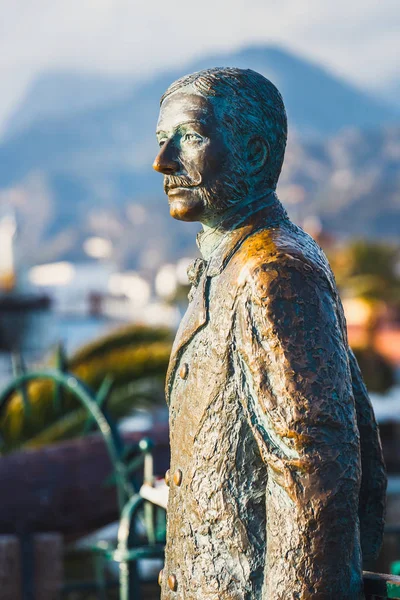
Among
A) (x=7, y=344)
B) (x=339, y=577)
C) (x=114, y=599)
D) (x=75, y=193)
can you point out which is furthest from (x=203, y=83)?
(x=75, y=193)

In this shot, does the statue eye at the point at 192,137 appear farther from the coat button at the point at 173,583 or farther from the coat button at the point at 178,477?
the coat button at the point at 173,583

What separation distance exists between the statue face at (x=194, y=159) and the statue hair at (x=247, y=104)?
0.03m

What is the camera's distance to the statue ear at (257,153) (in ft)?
8.11

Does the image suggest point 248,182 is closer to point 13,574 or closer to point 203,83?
point 203,83

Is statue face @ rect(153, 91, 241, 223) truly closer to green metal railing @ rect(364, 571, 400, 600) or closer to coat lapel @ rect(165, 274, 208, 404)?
coat lapel @ rect(165, 274, 208, 404)

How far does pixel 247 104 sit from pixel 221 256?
1.19ft

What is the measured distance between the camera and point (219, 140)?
245cm

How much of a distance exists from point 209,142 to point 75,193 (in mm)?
196342

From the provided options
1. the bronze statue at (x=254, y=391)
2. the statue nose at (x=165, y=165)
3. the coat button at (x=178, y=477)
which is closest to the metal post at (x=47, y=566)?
the bronze statue at (x=254, y=391)

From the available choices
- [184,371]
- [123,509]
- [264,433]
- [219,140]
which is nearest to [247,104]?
[219,140]

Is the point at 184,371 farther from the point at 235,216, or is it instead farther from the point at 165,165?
the point at 165,165

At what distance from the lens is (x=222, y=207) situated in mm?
2500

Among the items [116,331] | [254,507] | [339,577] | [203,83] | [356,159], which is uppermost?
[356,159]

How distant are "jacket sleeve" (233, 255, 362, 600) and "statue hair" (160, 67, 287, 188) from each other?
1.19 ft
